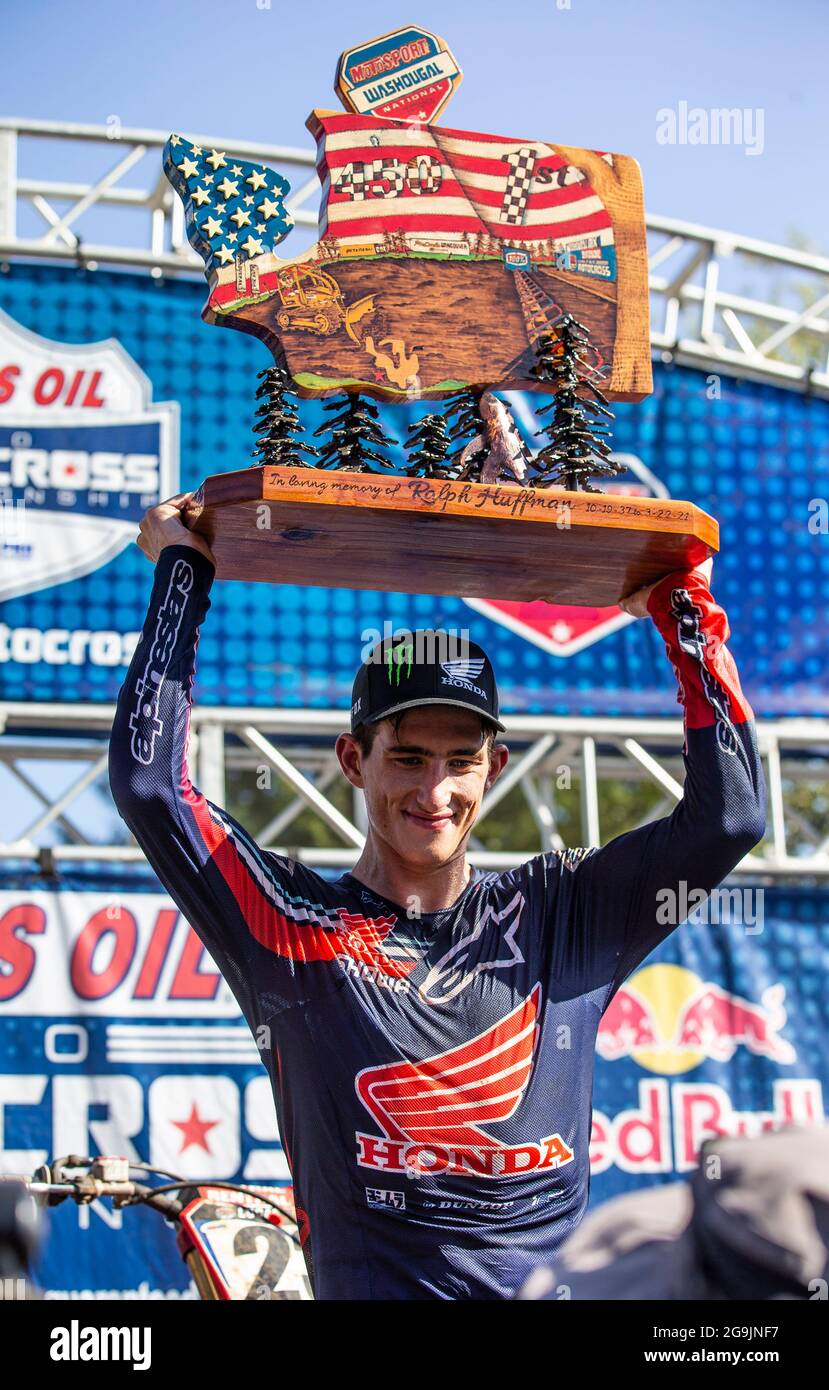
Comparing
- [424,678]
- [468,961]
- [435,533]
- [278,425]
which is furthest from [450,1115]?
[278,425]

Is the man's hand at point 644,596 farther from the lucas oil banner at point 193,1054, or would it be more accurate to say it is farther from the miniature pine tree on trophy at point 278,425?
the lucas oil banner at point 193,1054

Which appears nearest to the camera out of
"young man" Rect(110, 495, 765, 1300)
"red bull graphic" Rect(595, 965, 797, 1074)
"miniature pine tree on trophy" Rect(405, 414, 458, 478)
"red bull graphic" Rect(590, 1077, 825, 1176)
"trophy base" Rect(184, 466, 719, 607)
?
"young man" Rect(110, 495, 765, 1300)

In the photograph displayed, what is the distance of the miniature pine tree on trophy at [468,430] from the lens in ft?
8.39

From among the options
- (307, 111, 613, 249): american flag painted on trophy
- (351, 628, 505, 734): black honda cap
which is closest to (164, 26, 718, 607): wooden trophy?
(307, 111, 613, 249): american flag painted on trophy

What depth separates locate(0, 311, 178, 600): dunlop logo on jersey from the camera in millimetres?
5969

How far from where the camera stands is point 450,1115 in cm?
218

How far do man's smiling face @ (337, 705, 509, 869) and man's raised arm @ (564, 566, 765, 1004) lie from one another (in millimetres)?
240

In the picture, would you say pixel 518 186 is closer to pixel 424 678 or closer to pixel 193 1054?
pixel 424 678

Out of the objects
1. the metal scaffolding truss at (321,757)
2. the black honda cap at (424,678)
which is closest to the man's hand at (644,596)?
the black honda cap at (424,678)

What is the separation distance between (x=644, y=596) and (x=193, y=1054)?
356 centimetres

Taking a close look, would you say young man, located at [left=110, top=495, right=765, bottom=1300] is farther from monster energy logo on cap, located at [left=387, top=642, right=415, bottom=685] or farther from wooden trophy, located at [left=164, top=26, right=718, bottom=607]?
wooden trophy, located at [left=164, top=26, right=718, bottom=607]

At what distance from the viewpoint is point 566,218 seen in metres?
2.63

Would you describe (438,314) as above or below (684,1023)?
above
